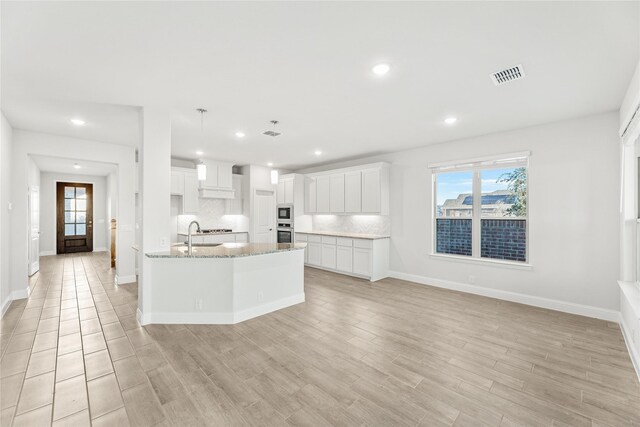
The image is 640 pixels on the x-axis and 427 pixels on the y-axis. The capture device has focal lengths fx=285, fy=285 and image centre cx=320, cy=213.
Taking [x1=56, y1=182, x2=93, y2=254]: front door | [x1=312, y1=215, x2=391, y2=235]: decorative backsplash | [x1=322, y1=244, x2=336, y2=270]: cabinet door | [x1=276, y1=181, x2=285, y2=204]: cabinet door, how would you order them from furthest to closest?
1. [x1=56, y1=182, x2=93, y2=254]: front door
2. [x1=276, y1=181, x2=285, y2=204]: cabinet door
3. [x1=322, y1=244, x2=336, y2=270]: cabinet door
4. [x1=312, y1=215, x2=391, y2=235]: decorative backsplash

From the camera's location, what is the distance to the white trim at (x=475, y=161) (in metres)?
4.44

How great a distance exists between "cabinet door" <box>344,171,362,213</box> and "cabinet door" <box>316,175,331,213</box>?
560mm

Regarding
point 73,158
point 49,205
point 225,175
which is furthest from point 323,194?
point 49,205

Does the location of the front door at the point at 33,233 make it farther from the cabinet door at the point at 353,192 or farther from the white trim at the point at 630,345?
the white trim at the point at 630,345

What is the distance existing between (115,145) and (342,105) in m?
4.64

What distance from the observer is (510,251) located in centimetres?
468

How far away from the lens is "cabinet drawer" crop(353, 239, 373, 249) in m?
5.83

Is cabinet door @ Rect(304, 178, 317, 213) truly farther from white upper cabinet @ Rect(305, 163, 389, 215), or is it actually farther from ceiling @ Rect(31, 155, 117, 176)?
ceiling @ Rect(31, 155, 117, 176)

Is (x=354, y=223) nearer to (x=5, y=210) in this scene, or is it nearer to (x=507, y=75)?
(x=507, y=75)

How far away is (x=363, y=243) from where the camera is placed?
5.96 meters

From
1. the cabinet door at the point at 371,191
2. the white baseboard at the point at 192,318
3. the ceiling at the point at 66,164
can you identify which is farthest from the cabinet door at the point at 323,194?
the ceiling at the point at 66,164

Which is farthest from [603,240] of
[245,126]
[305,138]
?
[245,126]

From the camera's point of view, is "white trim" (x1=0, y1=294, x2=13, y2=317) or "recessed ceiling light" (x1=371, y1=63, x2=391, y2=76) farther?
"white trim" (x1=0, y1=294, x2=13, y2=317)

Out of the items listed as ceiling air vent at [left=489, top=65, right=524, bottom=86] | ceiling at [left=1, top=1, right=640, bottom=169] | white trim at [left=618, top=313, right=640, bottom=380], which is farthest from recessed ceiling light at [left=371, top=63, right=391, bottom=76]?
white trim at [left=618, top=313, right=640, bottom=380]
